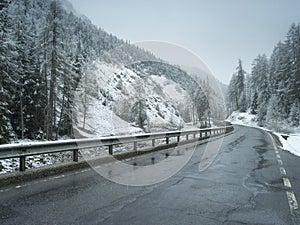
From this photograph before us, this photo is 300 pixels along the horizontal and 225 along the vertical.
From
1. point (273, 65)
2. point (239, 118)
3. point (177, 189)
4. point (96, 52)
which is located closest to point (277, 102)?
point (273, 65)

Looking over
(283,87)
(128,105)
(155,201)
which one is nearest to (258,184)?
(155,201)

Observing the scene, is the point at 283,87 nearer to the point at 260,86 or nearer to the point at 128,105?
the point at 260,86

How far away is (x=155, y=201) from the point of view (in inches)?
200

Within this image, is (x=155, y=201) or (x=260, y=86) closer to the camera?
(x=155, y=201)

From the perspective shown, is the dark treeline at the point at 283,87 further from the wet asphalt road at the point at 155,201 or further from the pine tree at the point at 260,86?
the wet asphalt road at the point at 155,201

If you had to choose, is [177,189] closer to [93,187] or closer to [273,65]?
[93,187]

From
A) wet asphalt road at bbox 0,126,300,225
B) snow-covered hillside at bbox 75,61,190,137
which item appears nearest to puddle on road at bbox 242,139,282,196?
wet asphalt road at bbox 0,126,300,225

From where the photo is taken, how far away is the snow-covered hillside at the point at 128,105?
36.8 metres

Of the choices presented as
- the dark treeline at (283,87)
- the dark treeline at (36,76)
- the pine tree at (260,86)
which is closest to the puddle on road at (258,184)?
the dark treeline at (36,76)

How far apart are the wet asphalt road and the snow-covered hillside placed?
81.6 feet

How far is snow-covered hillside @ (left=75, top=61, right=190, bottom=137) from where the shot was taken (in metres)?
36.8

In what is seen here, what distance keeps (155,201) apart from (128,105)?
2756 centimetres

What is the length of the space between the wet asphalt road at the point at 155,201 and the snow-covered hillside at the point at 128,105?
2486 cm

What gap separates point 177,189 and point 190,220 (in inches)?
76.2
